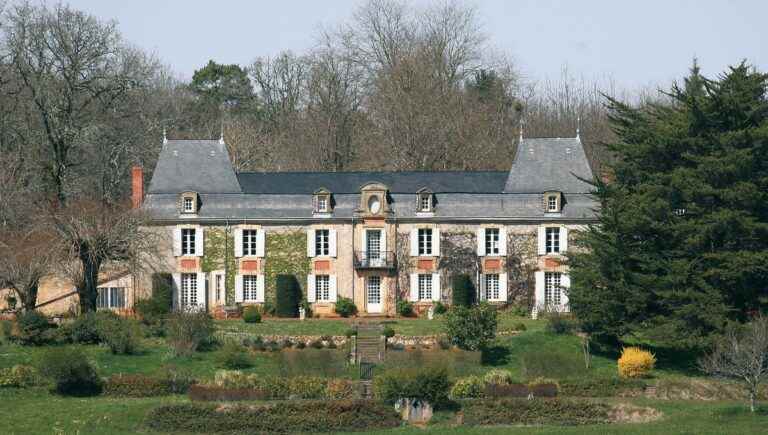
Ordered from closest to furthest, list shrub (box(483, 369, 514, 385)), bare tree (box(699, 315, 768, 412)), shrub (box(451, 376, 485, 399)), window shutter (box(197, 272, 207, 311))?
bare tree (box(699, 315, 768, 412)) < shrub (box(451, 376, 485, 399)) < shrub (box(483, 369, 514, 385)) < window shutter (box(197, 272, 207, 311))

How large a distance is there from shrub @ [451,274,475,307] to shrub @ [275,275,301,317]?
5771 mm

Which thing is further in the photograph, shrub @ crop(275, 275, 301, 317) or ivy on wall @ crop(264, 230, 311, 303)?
ivy on wall @ crop(264, 230, 311, 303)

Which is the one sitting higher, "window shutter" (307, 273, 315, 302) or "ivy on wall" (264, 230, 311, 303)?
"ivy on wall" (264, 230, 311, 303)

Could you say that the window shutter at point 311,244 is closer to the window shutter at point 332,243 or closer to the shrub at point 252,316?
the window shutter at point 332,243

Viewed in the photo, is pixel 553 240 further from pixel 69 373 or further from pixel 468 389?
pixel 69 373

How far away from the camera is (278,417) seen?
35688 millimetres

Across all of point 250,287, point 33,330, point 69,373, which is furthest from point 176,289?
point 69,373

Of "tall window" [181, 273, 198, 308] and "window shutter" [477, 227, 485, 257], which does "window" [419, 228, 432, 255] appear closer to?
"window shutter" [477, 227, 485, 257]

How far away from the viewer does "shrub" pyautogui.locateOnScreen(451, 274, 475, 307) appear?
54.1m

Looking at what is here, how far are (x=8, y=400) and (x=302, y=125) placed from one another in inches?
1588

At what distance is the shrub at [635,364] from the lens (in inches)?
1681

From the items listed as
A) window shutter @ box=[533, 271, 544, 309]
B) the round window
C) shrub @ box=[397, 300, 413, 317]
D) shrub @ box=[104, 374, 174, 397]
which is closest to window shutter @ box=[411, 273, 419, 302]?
shrub @ box=[397, 300, 413, 317]

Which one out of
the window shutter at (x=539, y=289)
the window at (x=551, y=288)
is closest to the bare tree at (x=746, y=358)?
the window at (x=551, y=288)

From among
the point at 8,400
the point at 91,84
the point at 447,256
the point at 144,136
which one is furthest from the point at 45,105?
the point at 8,400
